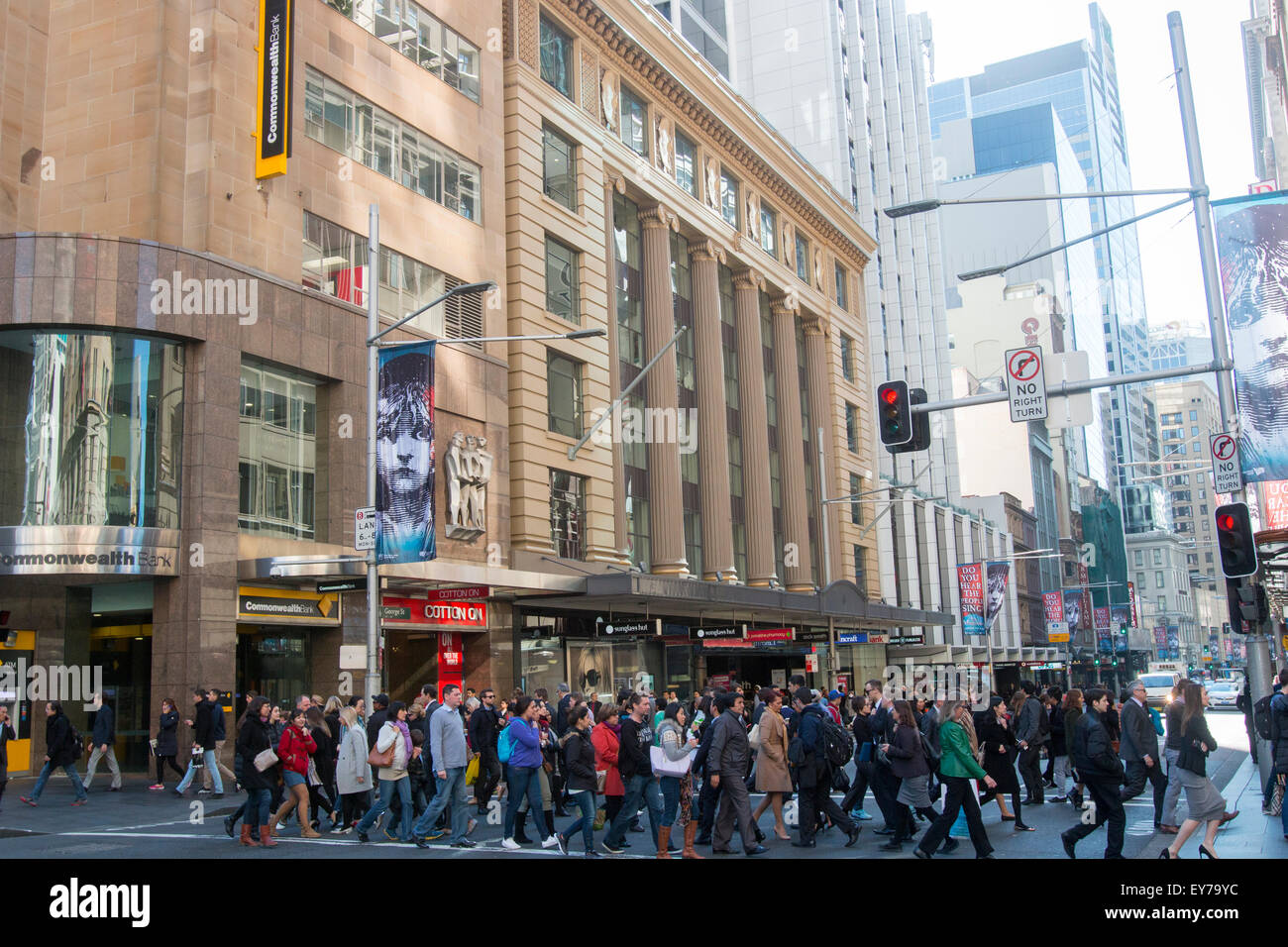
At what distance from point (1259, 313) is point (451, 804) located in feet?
77.8

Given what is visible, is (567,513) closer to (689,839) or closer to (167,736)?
(167,736)

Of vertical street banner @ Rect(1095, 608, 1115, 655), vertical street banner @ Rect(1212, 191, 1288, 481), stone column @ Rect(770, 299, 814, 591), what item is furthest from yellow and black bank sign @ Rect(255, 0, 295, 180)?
vertical street banner @ Rect(1095, 608, 1115, 655)

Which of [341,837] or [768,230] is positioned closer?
[341,837]

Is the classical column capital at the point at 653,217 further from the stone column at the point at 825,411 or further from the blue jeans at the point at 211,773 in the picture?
the blue jeans at the point at 211,773

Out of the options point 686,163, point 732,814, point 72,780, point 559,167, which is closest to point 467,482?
point 559,167

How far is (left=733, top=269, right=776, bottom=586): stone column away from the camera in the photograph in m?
47.2

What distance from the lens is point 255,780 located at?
47.6ft

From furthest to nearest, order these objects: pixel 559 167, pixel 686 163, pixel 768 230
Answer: pixel 768 230 → pixel 686 163 → pixel 559 167

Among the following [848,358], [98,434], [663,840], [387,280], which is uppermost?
[848,358]

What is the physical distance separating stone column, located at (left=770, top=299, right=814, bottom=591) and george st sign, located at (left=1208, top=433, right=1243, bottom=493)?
97.6 feet

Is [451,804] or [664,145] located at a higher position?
[664,145]

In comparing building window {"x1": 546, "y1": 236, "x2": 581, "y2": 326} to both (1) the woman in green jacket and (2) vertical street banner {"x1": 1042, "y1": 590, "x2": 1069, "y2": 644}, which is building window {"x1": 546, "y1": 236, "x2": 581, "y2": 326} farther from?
(2) vertical street banner {"x1": 1042, "y1": 590, "x2": 1069, "y2": 644}

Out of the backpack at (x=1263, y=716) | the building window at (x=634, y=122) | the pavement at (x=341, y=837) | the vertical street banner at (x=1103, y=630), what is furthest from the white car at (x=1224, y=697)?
the vertical street banner at (x=1103, y=630)
